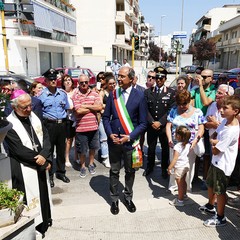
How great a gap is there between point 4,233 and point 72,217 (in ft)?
5.59

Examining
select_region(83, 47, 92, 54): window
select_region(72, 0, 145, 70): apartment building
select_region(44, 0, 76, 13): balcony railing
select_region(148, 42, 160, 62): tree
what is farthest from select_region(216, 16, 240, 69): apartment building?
select_region(148, 42, 160, 62): tree

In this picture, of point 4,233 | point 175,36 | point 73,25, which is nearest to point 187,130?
point 4,233

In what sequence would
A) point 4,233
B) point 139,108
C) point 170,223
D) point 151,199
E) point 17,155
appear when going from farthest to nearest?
1. point 151,199
2. point 139,108
3. point 170,223
4. point 17,155
5. point 4,233

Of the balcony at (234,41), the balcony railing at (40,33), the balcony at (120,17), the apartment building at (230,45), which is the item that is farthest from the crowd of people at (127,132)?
the apartment building at (230,45)

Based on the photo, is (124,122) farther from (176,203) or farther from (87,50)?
(87,50)

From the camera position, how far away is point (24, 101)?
3189 millimetres

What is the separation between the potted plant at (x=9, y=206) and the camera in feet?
7.75

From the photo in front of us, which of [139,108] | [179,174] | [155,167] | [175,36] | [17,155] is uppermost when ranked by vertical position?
[175,36]

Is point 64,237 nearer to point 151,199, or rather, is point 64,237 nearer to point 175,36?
point 151,199

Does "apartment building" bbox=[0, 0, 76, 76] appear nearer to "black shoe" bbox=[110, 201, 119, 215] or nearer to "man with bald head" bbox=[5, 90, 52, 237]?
"man with bald head" bbox=[5, 90, 52, 237]

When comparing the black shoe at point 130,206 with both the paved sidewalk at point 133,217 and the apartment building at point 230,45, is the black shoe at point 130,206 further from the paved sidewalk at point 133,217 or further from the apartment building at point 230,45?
the apartment building at point 230,45

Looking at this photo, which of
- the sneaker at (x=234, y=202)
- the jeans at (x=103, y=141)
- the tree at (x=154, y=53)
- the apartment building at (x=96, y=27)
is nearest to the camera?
the sneaker at (x=234, y=202)

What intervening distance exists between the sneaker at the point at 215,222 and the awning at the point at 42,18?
2359 cm

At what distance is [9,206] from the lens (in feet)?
7.84
